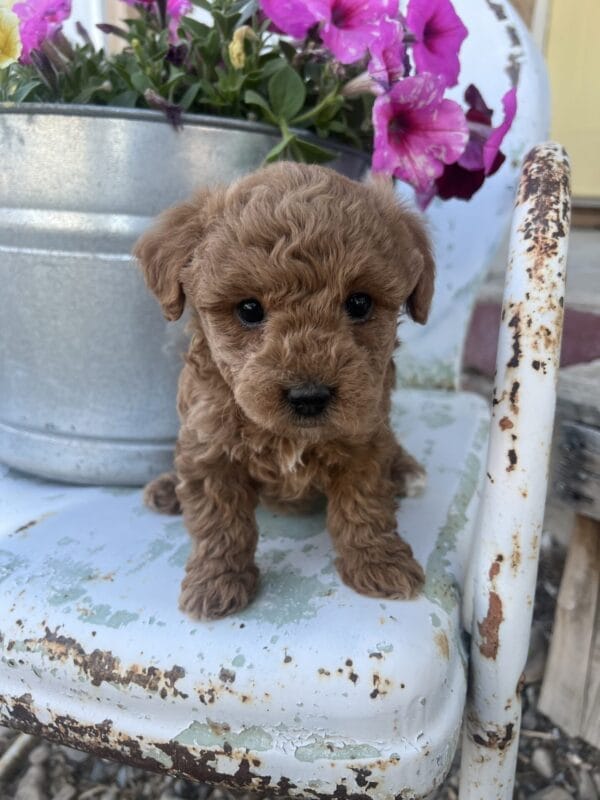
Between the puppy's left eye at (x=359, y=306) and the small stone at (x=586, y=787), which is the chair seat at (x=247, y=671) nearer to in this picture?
the puppy's left eye at (x=359, y=306)

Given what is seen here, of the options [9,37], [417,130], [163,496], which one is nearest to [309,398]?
[163,496]

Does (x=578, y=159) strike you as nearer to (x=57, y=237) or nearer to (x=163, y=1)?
(x=163, y=1)

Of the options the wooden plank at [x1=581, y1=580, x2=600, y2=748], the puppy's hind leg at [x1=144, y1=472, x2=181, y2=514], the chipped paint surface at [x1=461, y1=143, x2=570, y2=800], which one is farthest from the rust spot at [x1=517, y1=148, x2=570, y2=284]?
the wooden plank at [x1=581, y1=580, x2=600, y2=748]

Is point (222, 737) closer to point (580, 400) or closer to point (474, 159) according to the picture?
point (580, 400)

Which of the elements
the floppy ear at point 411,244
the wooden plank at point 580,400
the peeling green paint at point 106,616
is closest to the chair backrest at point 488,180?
the wooden plank at point 580,400

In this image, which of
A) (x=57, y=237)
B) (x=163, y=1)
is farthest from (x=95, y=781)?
(x=163, y=1)

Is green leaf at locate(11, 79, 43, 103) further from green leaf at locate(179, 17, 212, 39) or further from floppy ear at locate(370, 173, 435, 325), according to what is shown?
floppy ear at locate(370, 173, 435, 325)
